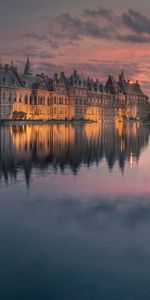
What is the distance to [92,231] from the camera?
9703 mm

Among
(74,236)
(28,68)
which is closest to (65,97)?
(28,68)

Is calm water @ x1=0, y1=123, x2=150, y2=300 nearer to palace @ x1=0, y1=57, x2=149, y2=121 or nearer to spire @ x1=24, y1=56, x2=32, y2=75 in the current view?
palace @ x1=0, y1=57, x2=149, y2=121

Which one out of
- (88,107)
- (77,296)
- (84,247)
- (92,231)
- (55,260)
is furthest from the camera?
(88,107)

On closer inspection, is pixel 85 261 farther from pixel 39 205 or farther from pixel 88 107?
pixel 88 107

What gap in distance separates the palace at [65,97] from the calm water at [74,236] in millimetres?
86927

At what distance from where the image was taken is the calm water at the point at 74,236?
6852 millimetres

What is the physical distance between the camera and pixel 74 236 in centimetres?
930

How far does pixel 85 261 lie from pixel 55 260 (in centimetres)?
59

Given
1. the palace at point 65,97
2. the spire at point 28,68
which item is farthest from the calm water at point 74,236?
the spire at point 28,68

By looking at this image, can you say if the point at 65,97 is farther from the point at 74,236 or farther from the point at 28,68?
the point at 74,236

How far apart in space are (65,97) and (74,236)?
400 feet

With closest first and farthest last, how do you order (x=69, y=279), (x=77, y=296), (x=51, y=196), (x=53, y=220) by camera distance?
(x=77, y=296), (x=69, y=279), (x=53, y=220), (x=51, y=196)

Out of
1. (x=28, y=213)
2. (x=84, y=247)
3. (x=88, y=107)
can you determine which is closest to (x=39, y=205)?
(x=28, y=213)

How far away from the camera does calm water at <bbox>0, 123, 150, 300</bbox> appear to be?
6852 mm
